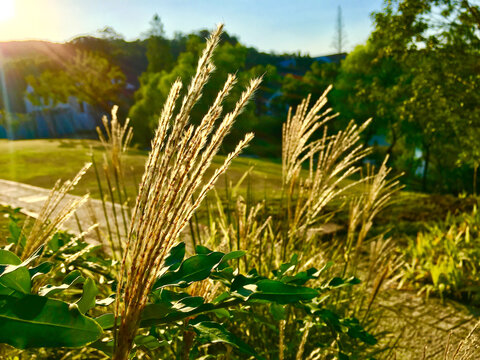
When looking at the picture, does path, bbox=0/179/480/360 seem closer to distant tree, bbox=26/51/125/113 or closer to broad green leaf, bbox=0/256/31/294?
broad green leaf, bbox=0/256/31/294

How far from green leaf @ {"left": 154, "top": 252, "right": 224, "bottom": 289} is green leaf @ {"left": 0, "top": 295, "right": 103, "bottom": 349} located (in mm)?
233

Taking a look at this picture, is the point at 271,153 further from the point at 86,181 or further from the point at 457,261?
the point at 457,261

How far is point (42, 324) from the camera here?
27.1 inches

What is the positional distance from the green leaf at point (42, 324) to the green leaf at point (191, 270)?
0.77 ft

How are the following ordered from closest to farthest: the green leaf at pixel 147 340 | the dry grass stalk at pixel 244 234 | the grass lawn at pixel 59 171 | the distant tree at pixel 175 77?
1. the green leaf at pixel 147 340
2. the dry grass stalk at pixel 244 234
3. the grass lawn at pixel 59 171
4. the distant tree at pixel 175 77

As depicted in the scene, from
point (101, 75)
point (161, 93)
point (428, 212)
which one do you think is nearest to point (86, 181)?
point (428, 212)

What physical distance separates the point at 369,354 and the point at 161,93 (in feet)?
110

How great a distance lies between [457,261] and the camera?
450 centimetres

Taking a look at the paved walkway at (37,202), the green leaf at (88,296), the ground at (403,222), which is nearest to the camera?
the green leaf at (88,296)

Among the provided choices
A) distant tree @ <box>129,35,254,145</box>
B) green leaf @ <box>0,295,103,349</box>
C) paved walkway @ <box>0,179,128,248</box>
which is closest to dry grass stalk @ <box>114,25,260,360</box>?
green leaf @ <box>0,295,103,349</box>

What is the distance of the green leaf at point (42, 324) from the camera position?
27.0 inches

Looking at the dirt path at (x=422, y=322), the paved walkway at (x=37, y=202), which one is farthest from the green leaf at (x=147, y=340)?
the paved walkway at (x=37, y=202)

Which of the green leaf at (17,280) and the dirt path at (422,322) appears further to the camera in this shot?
the dirt path at (422,322)

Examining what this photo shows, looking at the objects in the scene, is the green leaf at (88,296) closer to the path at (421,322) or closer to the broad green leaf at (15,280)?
the broad green leaf at (15,280)
